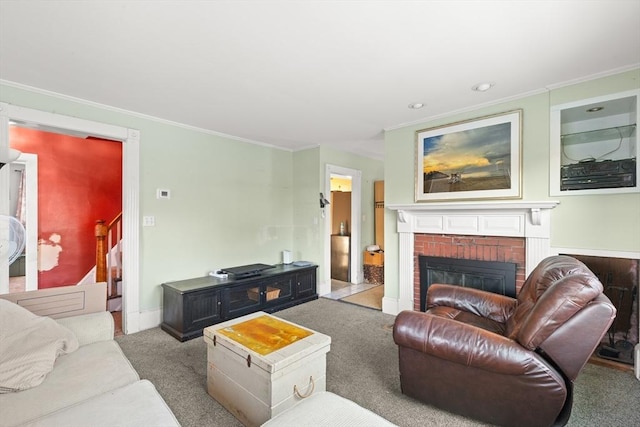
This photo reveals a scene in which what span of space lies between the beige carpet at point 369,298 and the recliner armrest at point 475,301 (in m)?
1.49

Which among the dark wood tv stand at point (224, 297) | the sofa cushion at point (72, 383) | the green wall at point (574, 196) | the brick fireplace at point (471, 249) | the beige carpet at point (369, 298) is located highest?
the green wall at point (574, 196)

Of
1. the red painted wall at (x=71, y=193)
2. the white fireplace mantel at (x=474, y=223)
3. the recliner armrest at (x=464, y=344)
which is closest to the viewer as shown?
the recliner armrest at (x=464, y=344)

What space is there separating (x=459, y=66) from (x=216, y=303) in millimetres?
3239

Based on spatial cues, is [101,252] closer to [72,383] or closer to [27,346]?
[27,346]

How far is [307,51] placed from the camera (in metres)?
2.09

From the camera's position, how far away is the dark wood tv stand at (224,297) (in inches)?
122

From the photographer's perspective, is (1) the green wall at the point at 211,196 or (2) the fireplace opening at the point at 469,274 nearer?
(2) the fireplace opening at the point at 469,274

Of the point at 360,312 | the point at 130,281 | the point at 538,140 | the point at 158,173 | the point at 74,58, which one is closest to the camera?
the point at 74,58

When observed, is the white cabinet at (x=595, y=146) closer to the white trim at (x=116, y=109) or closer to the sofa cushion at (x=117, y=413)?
the sofa cushion at (x=117, y=413)

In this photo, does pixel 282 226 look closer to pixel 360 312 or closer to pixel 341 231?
pixel 341 231

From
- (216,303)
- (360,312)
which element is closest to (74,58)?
(216,303)

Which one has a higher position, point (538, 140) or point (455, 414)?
point (538, 140)

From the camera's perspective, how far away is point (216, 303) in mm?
3324

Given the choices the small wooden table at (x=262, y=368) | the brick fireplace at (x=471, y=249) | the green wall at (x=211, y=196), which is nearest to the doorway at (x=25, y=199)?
the green wall at (x=211, y=196)
